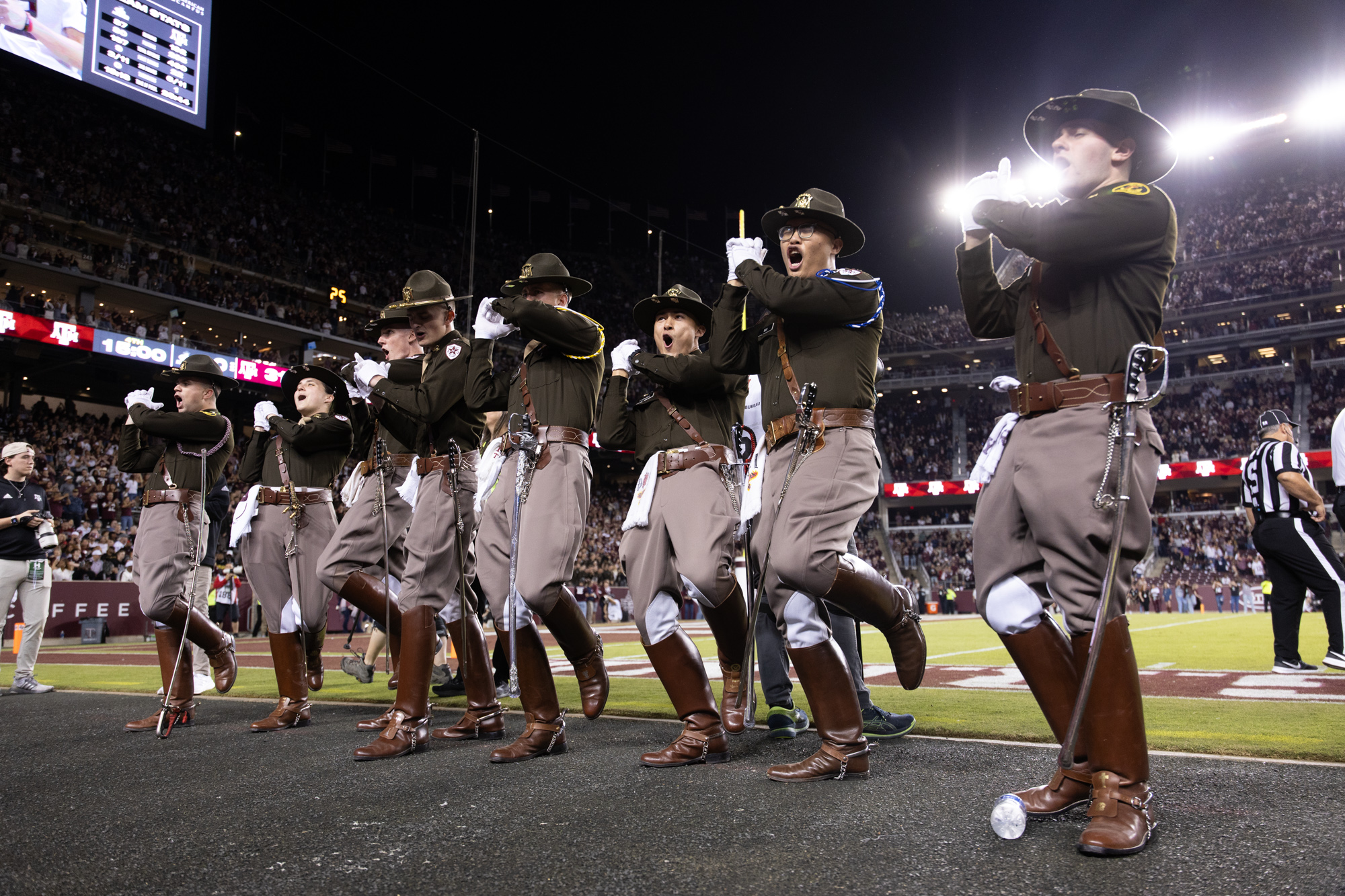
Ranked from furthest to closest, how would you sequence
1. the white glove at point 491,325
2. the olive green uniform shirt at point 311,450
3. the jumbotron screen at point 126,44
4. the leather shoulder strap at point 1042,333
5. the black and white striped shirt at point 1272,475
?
the jumbotron screen at point 126,44, the black and white striped shirt at point 1272,475, the olive green uniform shirt at point 311,450, the white glove at point 491,325, the leather shoulder strap at point 1042,333

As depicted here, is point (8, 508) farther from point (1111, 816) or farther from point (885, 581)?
point (1111, 816)

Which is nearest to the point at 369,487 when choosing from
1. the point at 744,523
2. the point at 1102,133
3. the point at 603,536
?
the point at 744,523

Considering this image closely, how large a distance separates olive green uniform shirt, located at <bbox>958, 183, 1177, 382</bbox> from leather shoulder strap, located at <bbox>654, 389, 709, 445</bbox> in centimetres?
161

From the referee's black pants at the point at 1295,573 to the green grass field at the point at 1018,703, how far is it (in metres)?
0.53

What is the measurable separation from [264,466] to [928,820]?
188 inches

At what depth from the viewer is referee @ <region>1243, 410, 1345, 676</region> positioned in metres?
6.73

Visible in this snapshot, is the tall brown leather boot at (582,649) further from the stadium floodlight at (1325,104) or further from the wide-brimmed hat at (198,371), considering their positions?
the stadium floodlight at (1325,104)

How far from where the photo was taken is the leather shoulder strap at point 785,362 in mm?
3553

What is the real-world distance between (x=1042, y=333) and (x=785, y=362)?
1115 millimetres

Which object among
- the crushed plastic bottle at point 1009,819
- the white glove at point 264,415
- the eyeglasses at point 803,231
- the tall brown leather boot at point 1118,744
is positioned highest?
the eyeglasses at point 803,231

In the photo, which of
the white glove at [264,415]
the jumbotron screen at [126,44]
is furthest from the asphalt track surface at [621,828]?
the jumbotron screen at [126,44]

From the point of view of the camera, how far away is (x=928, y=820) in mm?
2504

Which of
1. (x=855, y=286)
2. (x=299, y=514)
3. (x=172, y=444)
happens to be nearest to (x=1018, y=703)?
(x=855, y=286)

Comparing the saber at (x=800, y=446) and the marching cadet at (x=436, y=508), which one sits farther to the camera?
the marching cadet at (x=436, y=508)
